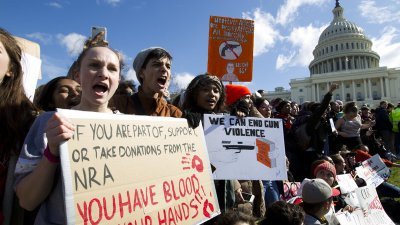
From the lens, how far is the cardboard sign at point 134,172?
126cm

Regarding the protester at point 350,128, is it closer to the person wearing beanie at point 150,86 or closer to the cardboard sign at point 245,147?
the cardboard sign at point 245,147

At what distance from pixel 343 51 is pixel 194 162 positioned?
280 ft

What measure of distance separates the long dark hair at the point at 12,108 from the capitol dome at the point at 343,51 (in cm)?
8407

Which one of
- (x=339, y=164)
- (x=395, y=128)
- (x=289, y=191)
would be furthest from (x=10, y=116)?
(x=395, y=128)

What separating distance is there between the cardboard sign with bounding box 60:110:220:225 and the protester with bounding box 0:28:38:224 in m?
0.42

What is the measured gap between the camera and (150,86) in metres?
2.28

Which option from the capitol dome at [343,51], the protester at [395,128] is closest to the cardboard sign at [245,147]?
the protester at [395,128]

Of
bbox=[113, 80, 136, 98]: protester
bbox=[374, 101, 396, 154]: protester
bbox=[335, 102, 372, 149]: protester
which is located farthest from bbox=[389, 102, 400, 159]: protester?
bbox=[113, 80, 136, 98]: protester

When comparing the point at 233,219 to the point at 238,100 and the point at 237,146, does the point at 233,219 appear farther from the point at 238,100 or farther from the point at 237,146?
the point at 238,100

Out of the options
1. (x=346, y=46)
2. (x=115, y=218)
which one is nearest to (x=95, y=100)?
(x=115, y=218)

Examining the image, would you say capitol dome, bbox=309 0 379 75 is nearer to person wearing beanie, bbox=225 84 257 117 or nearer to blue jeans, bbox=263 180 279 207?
blue jeans, bbox=263 180 279 207

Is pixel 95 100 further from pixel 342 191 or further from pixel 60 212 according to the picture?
pixel 342 191

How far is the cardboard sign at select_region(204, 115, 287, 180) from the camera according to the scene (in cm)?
240

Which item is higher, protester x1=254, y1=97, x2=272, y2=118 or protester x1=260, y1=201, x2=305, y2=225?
protester x1=254, y1=97, x2=272, y2=118
